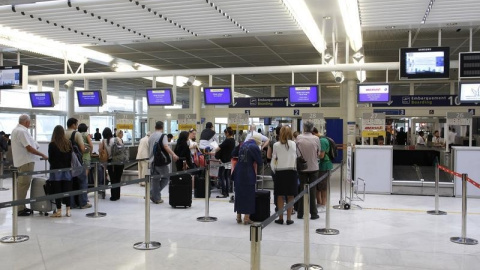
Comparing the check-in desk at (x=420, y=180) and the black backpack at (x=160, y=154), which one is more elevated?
the black backpack at (x=160, y=154)

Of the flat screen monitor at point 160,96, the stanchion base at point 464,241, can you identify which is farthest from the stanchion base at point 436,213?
the flat screen monitor at point 160,96

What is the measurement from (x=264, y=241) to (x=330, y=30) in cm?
498

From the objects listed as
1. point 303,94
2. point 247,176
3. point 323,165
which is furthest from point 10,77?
point 323,165

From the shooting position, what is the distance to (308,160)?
7.05 metres

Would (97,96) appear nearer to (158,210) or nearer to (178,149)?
(178,149)

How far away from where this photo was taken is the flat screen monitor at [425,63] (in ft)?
26.0

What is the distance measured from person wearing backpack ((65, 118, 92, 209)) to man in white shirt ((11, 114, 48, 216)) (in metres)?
0.58

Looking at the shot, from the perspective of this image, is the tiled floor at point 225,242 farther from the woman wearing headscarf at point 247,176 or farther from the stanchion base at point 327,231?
the woman wearing headscarf at point 247,176

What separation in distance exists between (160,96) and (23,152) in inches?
205

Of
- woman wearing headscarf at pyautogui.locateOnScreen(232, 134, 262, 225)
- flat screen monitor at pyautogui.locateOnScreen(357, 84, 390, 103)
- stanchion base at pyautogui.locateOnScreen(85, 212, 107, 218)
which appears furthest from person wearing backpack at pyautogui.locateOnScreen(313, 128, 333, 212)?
stanchion base at pyautogui.locateOnScreen(85, 212, 107, 218)

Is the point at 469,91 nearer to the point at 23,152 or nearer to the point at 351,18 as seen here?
the point at 351,18

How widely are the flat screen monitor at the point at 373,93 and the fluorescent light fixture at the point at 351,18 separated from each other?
176 centimetres

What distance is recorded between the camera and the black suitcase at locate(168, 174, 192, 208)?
7922 mm

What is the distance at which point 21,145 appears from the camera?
7059mm
